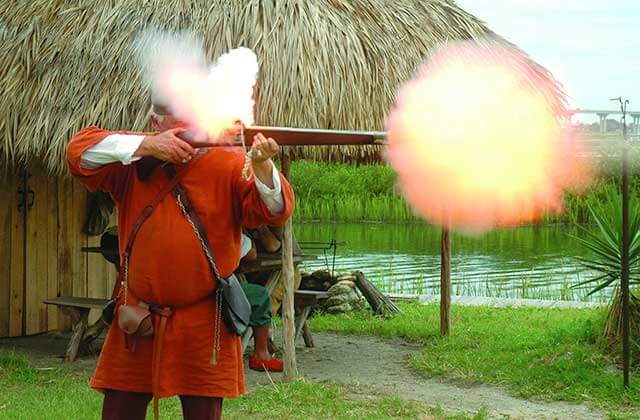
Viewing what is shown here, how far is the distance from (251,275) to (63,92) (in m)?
2.08

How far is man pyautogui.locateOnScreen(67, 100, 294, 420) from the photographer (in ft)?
12.4

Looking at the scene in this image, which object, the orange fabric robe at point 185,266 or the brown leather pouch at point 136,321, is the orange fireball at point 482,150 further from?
the brown leather pouch at point 136,321

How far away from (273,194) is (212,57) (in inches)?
150

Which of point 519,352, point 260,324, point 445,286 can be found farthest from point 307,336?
point 519,352

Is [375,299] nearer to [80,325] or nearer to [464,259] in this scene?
[80,325]

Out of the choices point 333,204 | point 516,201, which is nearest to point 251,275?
point 516,201

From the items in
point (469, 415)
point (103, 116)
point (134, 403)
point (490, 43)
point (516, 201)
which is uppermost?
point (490, 43)

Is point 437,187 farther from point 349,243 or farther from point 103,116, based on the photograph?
point 349,243

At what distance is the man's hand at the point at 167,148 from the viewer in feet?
12.1

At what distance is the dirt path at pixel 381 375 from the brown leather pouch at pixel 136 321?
3.10 m

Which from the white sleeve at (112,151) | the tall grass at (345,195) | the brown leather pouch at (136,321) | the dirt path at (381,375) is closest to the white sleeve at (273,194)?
the white sleeve at (112,151)

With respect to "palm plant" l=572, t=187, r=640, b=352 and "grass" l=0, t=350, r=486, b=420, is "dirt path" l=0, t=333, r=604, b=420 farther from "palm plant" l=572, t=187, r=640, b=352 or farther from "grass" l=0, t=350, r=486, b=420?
"palm plant" l=572, t=187, r=640, b=352

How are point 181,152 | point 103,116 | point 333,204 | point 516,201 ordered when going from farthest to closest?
point 333,204 < point 103,116 < point 516,201 < point 181,152

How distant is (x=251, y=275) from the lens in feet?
28.3
